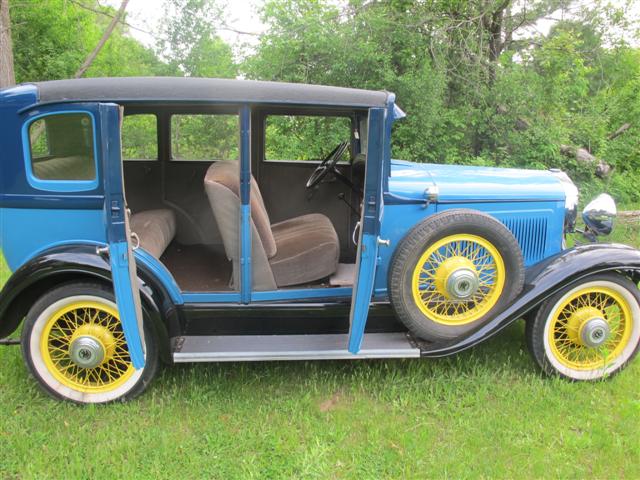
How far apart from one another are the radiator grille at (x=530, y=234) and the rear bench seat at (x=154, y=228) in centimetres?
230

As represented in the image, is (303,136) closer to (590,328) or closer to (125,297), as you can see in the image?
(125,297)

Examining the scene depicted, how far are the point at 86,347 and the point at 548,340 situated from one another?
2.73 meters

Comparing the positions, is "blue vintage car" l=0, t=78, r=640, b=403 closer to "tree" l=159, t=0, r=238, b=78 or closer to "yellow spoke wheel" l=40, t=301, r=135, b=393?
"yellow spoke wheel" l=40, t=301, r=135, b=393

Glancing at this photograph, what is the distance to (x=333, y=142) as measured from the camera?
184 inches

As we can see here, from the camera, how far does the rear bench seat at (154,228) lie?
3.11 m

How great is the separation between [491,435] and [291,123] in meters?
2.99

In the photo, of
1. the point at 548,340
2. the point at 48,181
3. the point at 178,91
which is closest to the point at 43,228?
the point at 48,181

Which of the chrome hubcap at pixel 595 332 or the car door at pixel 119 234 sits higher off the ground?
the car door at pixel 119 234

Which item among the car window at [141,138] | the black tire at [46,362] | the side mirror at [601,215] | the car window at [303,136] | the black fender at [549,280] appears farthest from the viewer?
the car window at [303,136]

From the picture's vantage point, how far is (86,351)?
2.76 meters

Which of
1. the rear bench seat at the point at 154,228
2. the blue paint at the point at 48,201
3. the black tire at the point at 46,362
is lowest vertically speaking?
the black tire at the point at 46,362

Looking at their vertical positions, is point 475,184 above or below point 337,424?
above

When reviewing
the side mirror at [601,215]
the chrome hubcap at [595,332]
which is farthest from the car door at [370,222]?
the side mirror at [601,215]

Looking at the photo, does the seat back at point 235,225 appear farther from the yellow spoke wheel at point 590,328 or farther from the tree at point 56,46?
the tree at point 56,46
